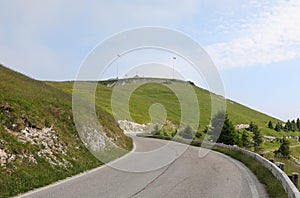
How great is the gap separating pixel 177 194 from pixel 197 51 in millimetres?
8969

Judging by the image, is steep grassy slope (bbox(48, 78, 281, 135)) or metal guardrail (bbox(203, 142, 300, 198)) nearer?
metal guardrail (bbox(203, 142, 300, 198))

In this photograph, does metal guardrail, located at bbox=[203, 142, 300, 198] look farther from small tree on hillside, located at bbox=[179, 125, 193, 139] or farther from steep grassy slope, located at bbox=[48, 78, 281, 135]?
steep grassy slope, located at bbox=[48, 78, 281, 135]

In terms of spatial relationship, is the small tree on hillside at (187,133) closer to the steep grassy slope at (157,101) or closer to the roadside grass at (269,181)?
the steep grassy slope at (157,101)

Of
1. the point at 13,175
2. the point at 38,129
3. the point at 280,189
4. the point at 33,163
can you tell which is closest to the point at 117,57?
the point at 38,129

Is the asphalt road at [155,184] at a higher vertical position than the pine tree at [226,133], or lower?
lower

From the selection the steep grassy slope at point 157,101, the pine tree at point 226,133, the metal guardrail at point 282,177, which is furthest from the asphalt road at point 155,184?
the steep grassy slope at point 157,101

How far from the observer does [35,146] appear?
534 inches

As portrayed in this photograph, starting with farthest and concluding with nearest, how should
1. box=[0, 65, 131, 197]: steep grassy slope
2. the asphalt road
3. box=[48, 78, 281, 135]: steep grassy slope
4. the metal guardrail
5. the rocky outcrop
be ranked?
box=[48, 78, 281, 135]: steep grassy slope
the rocky outcrop
box=[0, 65, 131, 197]: steep grassy slope
the asphalt road
the metal guardrail

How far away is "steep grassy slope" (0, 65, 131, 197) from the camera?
35.3 ft

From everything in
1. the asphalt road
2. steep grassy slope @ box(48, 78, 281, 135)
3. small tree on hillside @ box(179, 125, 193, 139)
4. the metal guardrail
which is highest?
steep grassy slope @ box(48, 78, 281, 135)

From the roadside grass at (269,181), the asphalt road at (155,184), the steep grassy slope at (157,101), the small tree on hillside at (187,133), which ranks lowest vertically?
the asphalt road at (155,184)

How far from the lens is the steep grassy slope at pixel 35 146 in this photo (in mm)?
10773

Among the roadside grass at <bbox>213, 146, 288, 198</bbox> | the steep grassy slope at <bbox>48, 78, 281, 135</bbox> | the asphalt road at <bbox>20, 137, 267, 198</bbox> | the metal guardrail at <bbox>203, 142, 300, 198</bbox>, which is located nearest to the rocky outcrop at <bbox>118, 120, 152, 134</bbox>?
the steep grassy slope at <bbox>48, 78, 281, 135</bbox>

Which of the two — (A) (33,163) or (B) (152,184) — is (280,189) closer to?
(B) (152,184)
